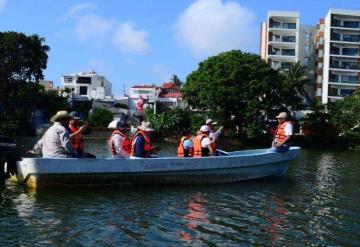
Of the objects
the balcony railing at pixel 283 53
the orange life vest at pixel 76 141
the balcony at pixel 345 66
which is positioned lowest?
the orange life vest at pixel 76 141

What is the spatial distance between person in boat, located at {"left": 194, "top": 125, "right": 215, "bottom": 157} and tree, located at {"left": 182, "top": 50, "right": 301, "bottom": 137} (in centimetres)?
3479

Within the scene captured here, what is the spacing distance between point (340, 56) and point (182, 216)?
8026cm

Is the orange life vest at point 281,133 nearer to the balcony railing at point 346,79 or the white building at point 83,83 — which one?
the balcony railing at point 346,79

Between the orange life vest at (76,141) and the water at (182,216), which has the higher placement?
the orange life vest at (76,141)

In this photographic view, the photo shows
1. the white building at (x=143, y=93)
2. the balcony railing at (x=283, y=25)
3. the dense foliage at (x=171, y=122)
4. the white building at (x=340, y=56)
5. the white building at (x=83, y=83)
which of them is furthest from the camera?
the white building at (x=83, y=83)

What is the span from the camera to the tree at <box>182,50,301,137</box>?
2040 inches

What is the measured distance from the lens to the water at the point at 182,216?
9492 millimetres

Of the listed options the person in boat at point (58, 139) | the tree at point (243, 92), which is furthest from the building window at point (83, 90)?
the person in boat at point (58, 139)

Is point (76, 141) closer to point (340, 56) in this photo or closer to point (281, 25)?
point (340, 56)

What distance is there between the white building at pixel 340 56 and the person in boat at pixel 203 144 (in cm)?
7184

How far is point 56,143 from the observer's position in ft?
45.2

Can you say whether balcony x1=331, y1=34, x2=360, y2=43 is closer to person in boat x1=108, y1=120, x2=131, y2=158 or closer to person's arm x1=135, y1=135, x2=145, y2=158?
person's arm x1=135, y1=135, x2=145, y2=158

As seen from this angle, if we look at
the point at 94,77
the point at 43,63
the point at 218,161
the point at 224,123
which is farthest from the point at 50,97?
the point at 218,161

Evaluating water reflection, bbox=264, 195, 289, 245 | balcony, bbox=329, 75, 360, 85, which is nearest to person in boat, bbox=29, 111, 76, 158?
water reflection, bbox=264, 195, 289, 245
